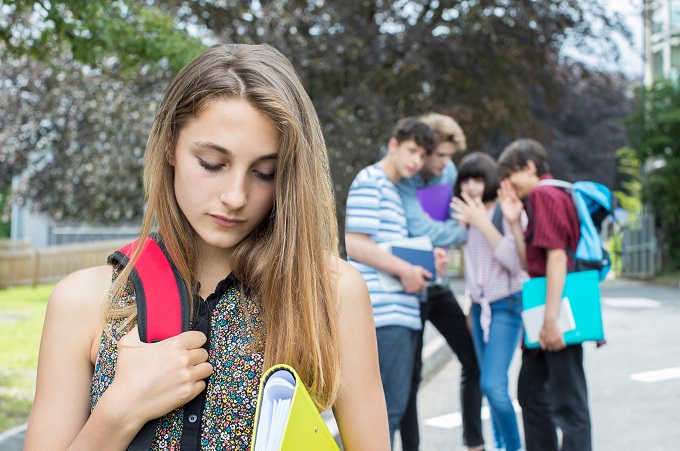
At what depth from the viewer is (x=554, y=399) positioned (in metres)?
4.42

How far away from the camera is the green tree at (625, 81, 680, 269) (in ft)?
73.6

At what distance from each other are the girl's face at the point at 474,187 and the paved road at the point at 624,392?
177 centimetres

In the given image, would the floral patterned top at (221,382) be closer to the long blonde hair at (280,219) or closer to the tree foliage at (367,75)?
the long blonde hair at (280,219)

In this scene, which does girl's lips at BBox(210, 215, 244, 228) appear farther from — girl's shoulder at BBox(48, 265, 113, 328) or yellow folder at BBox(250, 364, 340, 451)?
yellow folder at BBox(250, 364, 340, 451)

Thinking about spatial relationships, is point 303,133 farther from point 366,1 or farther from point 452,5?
point 452,5

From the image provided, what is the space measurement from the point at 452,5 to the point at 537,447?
33.1 feet

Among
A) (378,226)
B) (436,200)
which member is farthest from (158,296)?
(436,200)

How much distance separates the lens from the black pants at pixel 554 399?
4371 millimetres

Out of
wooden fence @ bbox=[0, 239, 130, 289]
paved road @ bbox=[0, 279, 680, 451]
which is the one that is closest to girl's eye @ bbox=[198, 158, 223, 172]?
paved road @ bbox=[0, 279, 680, 451]

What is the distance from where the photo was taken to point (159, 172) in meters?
1.72

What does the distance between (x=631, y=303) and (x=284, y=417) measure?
15672mm

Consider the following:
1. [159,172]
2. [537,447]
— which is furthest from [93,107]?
[159,172]

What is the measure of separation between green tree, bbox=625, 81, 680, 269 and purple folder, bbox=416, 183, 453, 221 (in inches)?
717

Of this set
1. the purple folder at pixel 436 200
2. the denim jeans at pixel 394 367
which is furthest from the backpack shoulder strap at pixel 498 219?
the denim jeans at pixel 394 367
